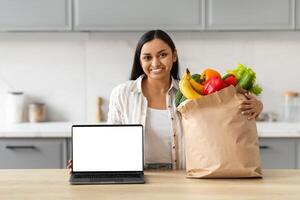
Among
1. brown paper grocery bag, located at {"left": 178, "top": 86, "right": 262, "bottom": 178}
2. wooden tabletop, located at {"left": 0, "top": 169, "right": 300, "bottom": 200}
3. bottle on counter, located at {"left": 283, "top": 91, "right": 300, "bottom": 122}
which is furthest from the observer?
bottle on counter, located at {"left": 283, "top": 91, "right": 300, "bottom": 122}

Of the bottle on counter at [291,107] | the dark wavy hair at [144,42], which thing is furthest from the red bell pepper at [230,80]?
the bottle on counter at [291,107]

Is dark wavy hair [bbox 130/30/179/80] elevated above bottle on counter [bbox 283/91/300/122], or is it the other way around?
dark wavy hair [bbox 130/30/179/80]

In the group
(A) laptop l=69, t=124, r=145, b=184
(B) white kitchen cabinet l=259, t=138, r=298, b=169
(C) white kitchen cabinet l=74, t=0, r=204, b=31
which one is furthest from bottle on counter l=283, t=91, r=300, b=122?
(A) laptop l=69, t=124, r=145, b=184

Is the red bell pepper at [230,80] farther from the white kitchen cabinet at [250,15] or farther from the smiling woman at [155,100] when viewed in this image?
the white kitchen cabinet at [250,15]

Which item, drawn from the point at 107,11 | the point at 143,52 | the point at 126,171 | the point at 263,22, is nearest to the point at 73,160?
the point at 126,171

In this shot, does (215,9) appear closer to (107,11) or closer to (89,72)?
(107,11)

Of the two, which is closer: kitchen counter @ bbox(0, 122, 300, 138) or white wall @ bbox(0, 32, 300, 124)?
kitchen counter @ bbox(0, 122, 300, 138)

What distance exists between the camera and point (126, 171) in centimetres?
174

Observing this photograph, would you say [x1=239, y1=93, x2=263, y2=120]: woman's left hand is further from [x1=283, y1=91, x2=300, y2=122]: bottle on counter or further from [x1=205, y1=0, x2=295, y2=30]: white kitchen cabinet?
[x1=283, y1=91, x2=300, y2=122]: bottle on counter

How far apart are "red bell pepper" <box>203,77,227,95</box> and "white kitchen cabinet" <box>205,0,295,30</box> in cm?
177

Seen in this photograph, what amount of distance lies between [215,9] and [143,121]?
153 centimetres

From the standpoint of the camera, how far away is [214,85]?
1685 mm

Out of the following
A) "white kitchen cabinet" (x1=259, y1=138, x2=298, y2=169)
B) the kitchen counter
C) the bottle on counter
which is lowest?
"white kitchen cabinet" (x1=259, y1=138, x2=298, y2=169)

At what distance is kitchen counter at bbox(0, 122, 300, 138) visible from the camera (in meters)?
3.19
